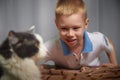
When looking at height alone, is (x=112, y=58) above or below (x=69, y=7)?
below

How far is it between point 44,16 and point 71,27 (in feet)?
0.24

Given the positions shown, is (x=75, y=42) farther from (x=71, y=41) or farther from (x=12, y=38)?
(x=12, y=38)

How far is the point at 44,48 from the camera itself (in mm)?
760

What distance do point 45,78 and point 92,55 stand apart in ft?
0.48

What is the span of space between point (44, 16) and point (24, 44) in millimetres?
87

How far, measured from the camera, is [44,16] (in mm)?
747

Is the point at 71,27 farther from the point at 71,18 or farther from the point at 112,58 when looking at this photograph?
the point at 112,58

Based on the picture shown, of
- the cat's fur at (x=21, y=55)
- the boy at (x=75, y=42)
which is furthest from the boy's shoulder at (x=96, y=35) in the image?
the cat's fur at (x=21, y=55)

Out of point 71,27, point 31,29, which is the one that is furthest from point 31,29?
point 71,27

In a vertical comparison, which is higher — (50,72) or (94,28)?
(94,28)

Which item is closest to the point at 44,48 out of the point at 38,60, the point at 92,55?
the point at 38,60

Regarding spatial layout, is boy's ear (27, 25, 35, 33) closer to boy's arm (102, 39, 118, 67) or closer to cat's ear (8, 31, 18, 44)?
cat's ear (8, 31, 18, 44)

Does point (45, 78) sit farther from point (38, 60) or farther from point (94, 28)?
point (94, 28)

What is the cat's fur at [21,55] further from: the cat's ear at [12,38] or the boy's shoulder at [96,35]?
the boy's shoulder at [96,35]
